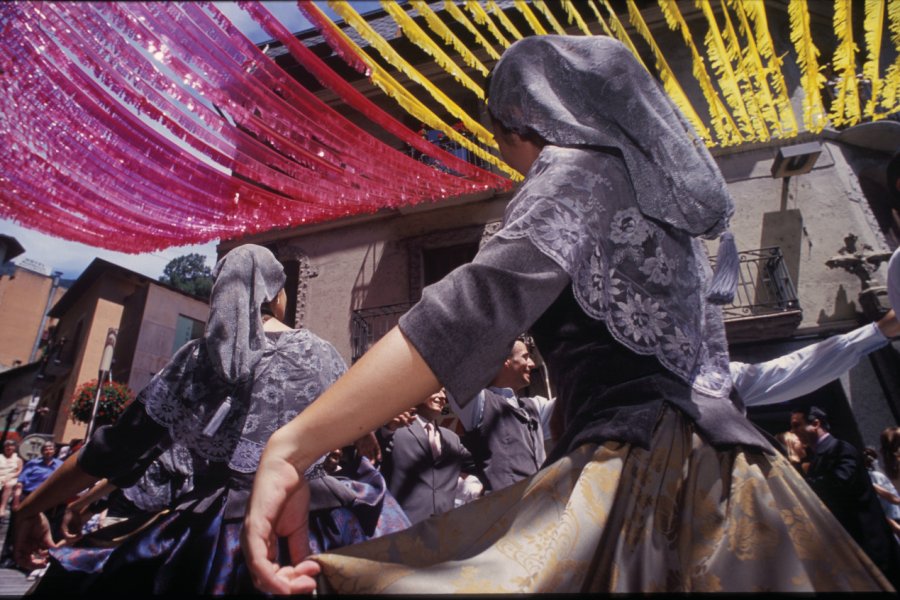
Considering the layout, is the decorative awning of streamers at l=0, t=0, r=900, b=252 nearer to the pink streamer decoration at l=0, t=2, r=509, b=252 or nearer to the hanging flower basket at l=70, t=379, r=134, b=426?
the pink streamer decoration at l=0, t=2, r=509, b=252

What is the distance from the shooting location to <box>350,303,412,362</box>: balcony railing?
9.94 meters

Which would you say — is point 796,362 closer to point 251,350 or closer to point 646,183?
point 646,183

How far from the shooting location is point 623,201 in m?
1.01

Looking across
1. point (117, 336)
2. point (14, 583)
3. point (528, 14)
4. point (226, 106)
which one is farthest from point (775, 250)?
point (117, 336)

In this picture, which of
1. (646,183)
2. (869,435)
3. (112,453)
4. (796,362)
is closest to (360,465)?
(112,453)

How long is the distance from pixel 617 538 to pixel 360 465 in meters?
1.61

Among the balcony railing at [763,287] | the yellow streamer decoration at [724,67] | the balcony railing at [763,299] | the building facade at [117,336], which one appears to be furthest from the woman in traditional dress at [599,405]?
the building facade at [117,336]

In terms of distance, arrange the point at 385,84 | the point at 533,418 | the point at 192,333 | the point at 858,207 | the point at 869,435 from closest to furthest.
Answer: the point at 385,84 < the point at 533,418 < the point at 869,435 < the point at 858,207 < the point at 192,333

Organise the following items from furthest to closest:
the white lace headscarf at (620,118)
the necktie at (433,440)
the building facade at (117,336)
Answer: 1. the building facade at (117,336)
2. the necktie at (433,440)
3. the white lace headscarf at (620,118)

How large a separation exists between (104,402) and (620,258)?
13.9 metres

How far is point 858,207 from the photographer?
8570mm

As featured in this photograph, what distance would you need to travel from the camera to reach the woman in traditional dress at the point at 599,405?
71 cm

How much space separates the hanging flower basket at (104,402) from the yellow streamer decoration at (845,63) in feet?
43.2

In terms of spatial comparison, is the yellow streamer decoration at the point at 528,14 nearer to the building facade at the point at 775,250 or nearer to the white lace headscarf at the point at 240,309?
the white lace headscarf at the point at 240,309
